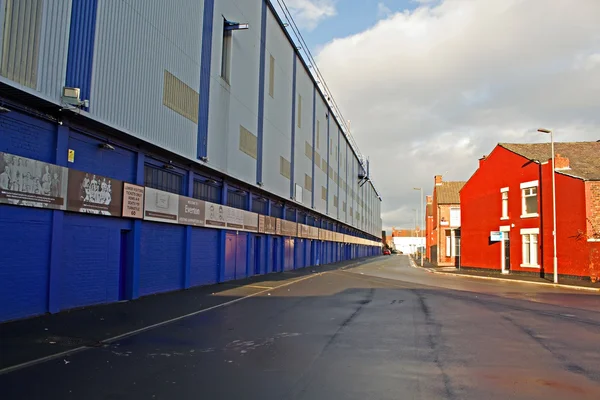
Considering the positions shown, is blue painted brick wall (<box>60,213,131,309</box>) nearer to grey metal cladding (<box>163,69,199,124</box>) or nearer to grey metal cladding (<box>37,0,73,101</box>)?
grey metal cladding (<box>37,0,73,101</box>)

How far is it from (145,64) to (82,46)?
10.7 feet

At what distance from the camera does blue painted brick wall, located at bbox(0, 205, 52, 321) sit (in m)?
10.6

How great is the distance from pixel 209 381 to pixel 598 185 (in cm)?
2888

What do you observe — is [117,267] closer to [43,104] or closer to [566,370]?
[43,104]

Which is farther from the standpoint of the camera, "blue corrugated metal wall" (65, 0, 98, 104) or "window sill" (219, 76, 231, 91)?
"window sill" (219, 76, 231, 91)

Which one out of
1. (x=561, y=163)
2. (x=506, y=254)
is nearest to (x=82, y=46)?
(x=561, y=163)

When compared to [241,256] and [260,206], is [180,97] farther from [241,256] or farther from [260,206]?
[260,206]

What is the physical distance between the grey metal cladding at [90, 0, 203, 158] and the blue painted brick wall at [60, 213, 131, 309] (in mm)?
2963

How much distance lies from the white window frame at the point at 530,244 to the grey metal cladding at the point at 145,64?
2538cm

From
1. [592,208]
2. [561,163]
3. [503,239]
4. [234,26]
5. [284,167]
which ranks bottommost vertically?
[503,239]

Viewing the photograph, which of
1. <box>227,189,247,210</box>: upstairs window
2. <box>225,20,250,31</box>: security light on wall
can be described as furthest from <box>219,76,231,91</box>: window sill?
<box>227,189,247,210</box>: upstairs window

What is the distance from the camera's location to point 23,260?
1102 cm

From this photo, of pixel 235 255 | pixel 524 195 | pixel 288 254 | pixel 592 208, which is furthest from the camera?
pixel 288 254

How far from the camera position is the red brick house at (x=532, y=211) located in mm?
28391
